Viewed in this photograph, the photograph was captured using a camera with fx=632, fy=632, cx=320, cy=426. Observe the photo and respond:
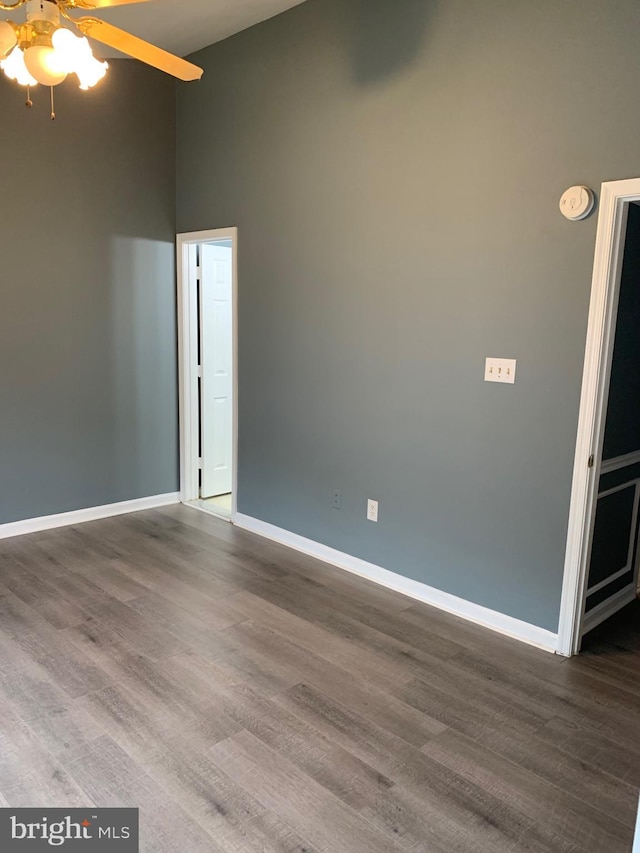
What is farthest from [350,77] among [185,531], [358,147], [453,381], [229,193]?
[185,531]

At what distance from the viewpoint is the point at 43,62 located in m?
1.97

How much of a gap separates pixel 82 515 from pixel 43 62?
10.6 ft

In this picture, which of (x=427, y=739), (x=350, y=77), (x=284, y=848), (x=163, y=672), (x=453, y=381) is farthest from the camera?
(x=350, y=77)

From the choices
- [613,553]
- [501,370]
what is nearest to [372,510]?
[501,370]

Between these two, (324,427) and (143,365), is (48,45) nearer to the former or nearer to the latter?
(324,427)

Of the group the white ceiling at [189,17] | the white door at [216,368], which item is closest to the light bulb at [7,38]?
the white ceiling at [189,17]

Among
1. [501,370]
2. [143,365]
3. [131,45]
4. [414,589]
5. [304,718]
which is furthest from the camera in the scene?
[143,365]

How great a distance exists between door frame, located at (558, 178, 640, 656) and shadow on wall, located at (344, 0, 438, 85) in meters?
1.30

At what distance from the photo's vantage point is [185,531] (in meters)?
4.42

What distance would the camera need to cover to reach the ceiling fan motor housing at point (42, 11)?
1932mm

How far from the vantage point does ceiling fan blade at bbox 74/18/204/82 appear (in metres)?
2.11

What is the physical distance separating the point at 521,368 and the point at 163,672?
207cm

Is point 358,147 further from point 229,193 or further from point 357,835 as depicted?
point 357,835

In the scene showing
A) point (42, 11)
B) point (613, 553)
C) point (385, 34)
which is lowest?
point (613, 553)
